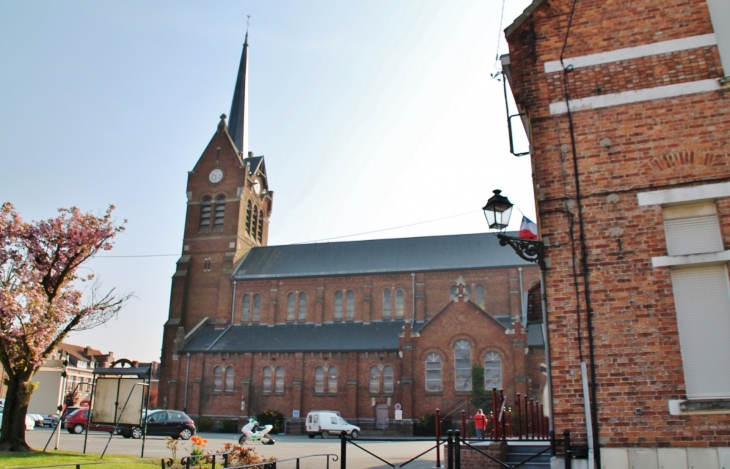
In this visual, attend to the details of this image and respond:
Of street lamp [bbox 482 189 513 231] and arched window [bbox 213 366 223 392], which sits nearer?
street lamp [bbox 482 189 513 231]

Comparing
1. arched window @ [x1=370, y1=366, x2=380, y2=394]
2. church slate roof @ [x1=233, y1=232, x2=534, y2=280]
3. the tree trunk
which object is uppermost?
church slate roof @ [x1=233, y1=232, x2=534, y2=280]

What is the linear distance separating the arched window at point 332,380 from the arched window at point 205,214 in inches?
681

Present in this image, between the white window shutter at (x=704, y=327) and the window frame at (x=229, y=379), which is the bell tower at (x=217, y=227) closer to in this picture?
the window frame at (x=229, y=379)

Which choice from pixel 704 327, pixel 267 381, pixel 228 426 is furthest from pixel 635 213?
pixel 228 426

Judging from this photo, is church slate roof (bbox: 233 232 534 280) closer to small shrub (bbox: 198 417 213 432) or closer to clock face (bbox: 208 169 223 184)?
clock face (bbox: 208 169 223 184)

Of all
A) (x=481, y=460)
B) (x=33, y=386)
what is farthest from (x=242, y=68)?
(x=481, y=460)

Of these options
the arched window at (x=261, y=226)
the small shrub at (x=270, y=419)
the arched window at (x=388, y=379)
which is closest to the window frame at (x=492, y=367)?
the arched window at (x=388, y=379)

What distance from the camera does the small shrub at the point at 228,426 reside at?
38.6m

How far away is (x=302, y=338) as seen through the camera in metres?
41.3

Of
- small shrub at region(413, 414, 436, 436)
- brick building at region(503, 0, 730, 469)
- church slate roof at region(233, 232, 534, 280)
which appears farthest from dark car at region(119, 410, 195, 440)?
brick building at region(503, 0, 730, 469)

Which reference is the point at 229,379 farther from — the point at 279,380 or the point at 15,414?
the point at 15,414

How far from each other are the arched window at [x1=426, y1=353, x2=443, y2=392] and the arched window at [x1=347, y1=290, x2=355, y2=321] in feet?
27.5

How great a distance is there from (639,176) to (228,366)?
37.0 m

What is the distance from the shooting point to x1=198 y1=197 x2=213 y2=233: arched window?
48.8 m
